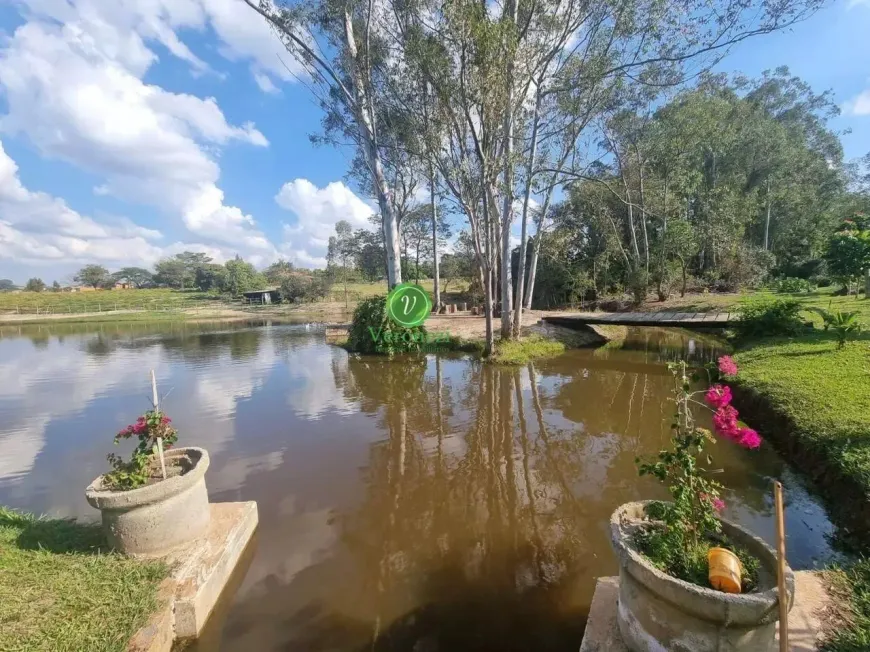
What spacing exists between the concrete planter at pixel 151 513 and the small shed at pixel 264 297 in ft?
149

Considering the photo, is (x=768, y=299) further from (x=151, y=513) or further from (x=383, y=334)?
(x=151, y=513)

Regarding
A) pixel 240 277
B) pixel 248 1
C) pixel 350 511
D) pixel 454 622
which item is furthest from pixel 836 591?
pixel 240 277

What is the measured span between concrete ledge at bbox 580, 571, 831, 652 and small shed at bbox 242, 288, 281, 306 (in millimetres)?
47321

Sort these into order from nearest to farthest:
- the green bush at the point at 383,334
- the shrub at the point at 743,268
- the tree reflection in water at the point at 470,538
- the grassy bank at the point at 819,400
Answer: the tree reflection in water at the point at 470,538 → the grassy bank at the point at 819,400 → the green bush at the point at 383,334 → the shrub at the point at 743,268

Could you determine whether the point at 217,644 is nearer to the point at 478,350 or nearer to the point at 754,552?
the point at 754,552

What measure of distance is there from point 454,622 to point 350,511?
1685 millimetres

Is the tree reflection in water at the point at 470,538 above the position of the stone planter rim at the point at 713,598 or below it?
below

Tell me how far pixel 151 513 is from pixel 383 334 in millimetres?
10536

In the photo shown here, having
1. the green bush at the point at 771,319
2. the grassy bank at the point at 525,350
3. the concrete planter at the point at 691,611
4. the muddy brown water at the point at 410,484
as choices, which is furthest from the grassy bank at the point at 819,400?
the grassy bank at the point at 525,350

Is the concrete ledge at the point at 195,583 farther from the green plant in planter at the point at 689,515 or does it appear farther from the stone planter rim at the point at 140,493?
the green plant in planter at the point at 689,515

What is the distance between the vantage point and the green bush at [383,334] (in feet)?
43.9

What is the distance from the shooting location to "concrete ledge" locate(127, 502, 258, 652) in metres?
2.47

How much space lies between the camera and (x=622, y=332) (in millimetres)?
15875

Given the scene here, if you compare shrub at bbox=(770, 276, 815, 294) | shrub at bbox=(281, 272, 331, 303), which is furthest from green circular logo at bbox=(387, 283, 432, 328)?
shrub at bbox=(281, 272, 331, 303)
